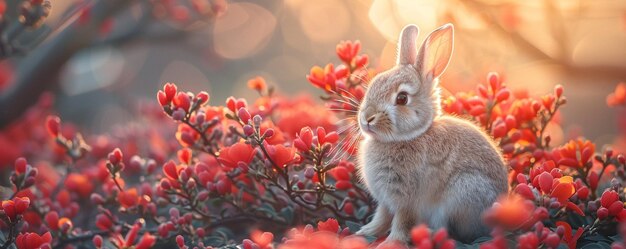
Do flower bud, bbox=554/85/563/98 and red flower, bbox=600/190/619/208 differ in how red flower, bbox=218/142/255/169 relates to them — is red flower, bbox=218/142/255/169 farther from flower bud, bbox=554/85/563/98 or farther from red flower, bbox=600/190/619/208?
flower bud, bbox=554/85/563/98

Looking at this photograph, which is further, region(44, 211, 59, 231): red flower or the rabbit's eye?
region(44, 211, 59, 231): red flower

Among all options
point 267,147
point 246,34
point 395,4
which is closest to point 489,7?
point 395,4

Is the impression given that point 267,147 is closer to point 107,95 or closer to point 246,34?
point 107,95

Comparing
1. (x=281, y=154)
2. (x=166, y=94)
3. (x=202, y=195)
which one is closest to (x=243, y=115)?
(x=281, y=154)

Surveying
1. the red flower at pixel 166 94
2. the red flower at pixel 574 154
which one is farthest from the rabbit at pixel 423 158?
the red flower at pixel 166 94

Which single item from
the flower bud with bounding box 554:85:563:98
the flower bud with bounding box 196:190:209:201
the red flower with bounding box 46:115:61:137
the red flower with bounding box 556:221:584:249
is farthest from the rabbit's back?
the red flower with bounding box 46:115:61:137

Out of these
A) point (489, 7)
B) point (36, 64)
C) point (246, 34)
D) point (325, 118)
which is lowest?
point (246, 34)
